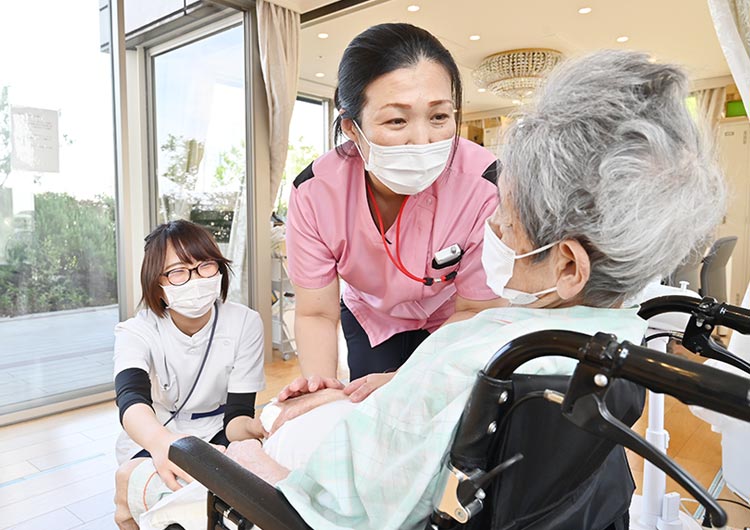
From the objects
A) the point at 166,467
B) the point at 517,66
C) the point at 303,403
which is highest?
the point at 517,66

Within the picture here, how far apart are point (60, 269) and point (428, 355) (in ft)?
9.55

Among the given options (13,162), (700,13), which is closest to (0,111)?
(13,162)

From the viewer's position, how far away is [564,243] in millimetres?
660

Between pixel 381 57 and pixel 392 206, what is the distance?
376mm

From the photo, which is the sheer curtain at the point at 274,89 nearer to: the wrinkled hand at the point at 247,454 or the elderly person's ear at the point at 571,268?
the wrinkled hand at the point at 247,454

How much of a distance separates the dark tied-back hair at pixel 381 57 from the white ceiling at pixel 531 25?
2.66 m

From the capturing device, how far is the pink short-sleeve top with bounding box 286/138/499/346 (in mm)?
1229

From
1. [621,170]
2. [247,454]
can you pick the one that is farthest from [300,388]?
[621,170]

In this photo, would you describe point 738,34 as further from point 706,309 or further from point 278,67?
point 278,67

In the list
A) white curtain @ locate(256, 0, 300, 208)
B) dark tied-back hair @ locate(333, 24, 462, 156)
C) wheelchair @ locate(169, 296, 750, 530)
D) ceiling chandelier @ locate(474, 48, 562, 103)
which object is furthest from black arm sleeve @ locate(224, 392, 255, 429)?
ceiling chandelier @ locate(474, 48, 562, 103)

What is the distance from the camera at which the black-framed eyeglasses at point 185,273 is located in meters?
1.46

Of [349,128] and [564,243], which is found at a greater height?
[349,128]

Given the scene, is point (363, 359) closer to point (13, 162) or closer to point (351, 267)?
point (351, 267)

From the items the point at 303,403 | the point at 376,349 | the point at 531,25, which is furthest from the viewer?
the point at 531,25
